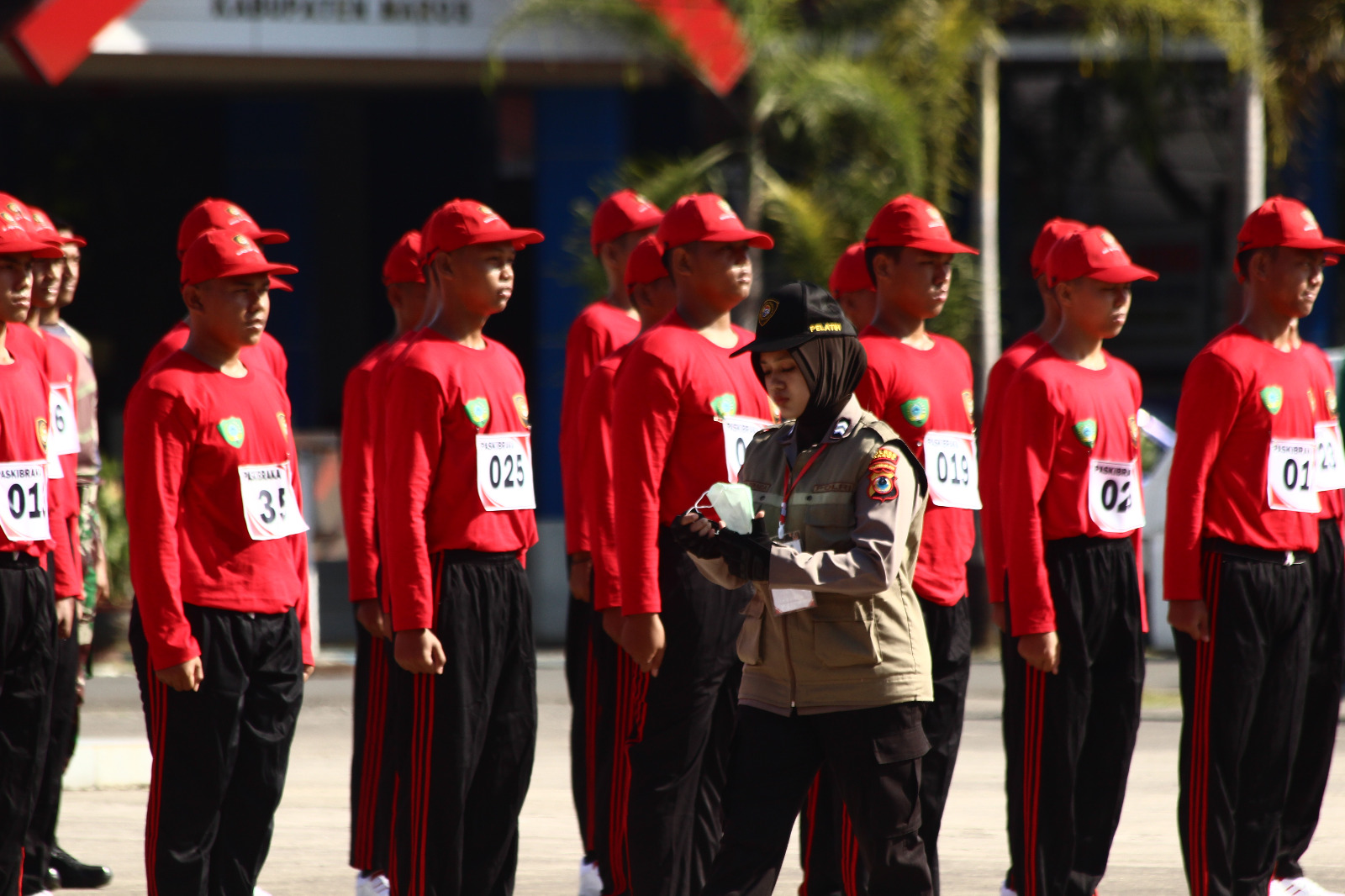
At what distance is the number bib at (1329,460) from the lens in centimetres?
618

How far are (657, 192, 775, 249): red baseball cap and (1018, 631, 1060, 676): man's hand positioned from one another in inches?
54.6

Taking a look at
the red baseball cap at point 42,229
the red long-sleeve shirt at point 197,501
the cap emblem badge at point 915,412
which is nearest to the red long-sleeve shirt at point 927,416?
the cap emblem badge at point 915,412

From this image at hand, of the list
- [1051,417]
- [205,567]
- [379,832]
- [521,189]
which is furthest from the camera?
[521,189]

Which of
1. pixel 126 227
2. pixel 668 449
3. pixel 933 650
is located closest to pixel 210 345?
pixel 668 449

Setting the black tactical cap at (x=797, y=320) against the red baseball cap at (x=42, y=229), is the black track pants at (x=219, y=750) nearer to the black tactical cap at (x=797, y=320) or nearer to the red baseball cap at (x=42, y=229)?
the red baseball cap at (x=42, y=229)

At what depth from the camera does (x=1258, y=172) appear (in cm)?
1548

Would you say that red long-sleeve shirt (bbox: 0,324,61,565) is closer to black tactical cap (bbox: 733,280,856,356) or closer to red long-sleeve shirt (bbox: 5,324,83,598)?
red long-sleeve shirt (bbox: 5,324,83,598)

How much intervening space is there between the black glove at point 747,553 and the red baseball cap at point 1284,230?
2360 mm

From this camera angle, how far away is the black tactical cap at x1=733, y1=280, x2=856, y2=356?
191 inches

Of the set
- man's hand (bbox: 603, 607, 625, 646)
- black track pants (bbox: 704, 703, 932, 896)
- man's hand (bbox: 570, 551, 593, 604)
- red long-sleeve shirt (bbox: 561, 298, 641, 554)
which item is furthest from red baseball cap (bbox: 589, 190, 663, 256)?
black track pants (bbox: 704, 703, 932, 896)

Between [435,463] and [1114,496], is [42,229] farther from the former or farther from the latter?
[1114,496]

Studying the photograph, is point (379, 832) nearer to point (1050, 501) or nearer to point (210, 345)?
point (210, 345)

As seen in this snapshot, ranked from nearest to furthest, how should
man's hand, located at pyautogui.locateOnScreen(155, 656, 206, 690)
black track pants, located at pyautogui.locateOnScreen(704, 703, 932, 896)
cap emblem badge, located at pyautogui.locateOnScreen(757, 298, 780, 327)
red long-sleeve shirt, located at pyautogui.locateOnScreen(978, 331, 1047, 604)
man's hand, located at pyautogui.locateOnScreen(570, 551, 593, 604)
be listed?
black track pants, located at pyautogui.locateOnScreen(704, 703, 932, 896), cap emblem badge, located at pyautogui.locateOnScreen(757, 298, 780, 327), man's hand, located at pyautogui.locateOnScreen(155, 656, 206, 690), red long-sleeve shirt, located at pyautogui.locateOnScreen(978, 331, 1047, 604), man's hand, located at pyautogui.locateOnScreen(570, 551, 593, 604)

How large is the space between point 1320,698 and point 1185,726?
443mm
